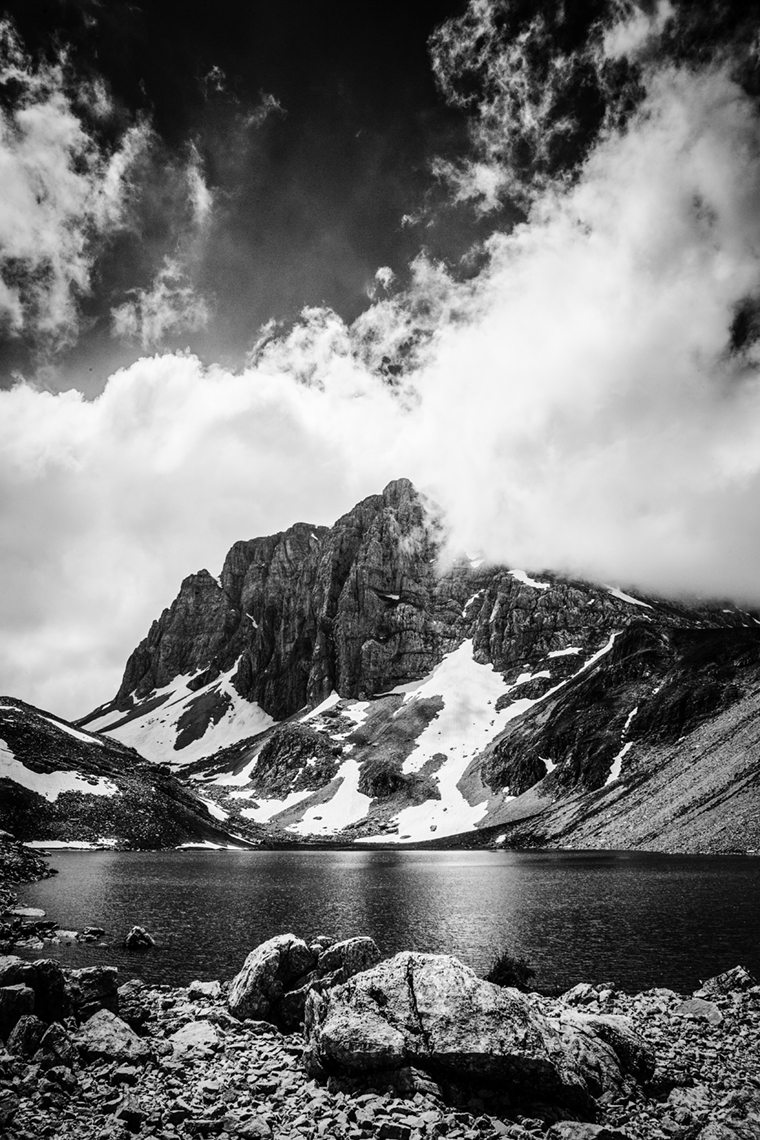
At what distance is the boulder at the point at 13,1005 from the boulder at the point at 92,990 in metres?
1.71

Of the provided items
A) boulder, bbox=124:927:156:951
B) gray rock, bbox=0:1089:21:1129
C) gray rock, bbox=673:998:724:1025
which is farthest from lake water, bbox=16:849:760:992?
gray rock, bbox=0:1089:21:1129

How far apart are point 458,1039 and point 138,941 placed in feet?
101

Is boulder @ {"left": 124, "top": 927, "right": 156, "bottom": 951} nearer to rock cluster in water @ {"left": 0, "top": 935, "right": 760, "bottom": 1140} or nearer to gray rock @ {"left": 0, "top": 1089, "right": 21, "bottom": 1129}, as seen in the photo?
rock cluster in water @ {"left": 0, "top": 935, "right": 760, "bottom": 1140}

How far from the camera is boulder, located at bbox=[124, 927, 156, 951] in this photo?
38978 millimetres

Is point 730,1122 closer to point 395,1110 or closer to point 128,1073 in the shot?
point 395,1110

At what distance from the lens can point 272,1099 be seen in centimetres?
1658

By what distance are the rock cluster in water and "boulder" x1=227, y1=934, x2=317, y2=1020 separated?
4.14ft

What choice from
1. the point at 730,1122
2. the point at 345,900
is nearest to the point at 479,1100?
the point at 730,1122

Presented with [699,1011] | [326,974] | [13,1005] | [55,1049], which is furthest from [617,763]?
[55,1049]

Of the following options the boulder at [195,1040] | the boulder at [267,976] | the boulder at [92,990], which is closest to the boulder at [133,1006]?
the boulder at [92,990]

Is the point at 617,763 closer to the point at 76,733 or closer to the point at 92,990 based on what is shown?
the point at 76,733

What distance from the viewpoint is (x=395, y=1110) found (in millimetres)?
15336

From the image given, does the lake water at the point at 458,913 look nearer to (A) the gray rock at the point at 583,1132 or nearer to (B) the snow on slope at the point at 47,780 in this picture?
(A) the gray rock at the point at 583,1132

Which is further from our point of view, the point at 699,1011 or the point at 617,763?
the point at 617,763
